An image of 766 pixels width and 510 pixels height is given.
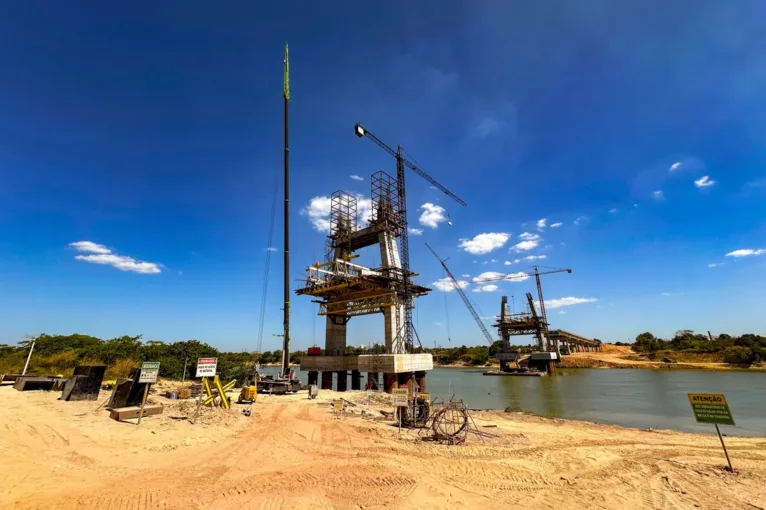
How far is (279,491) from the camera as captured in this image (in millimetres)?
9398

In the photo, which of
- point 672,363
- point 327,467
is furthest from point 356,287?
point 672,363

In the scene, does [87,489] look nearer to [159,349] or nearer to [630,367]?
[159,349]

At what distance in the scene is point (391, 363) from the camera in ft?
119

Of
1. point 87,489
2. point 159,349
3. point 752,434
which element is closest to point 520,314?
point 752,434

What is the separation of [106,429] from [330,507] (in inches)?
460

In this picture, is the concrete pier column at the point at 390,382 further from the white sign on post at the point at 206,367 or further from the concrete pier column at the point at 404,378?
the white sign on post at the point at 206,367

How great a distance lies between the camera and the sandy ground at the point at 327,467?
891 centimetres

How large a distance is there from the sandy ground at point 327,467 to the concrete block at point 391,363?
717 inches

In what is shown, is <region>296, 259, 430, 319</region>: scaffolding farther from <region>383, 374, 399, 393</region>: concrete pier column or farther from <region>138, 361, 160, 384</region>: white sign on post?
<region>138, 361, 160, 384</region>: white sign on post

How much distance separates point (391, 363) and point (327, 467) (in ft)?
82.6

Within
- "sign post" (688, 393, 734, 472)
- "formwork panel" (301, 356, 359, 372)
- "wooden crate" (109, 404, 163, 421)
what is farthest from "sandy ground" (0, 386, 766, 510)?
"formwork panel" (301, 356, 359, 372)

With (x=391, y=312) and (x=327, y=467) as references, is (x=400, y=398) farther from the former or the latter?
(x=391, y=312)

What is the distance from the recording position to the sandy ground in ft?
29.2

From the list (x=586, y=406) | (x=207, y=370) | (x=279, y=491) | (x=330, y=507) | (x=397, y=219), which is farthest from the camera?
(x=397, y=219)
